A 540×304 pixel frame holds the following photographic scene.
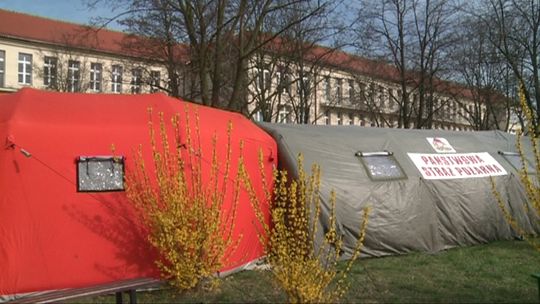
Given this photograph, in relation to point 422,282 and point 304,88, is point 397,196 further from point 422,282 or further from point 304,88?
point 304,88

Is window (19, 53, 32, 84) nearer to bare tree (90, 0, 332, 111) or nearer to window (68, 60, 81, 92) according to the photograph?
window (68, 60, 81, 92)

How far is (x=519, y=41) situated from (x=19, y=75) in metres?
38.7

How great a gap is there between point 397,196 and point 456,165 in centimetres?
223

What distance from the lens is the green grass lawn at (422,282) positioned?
6973mm

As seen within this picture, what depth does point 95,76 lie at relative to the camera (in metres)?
36.0

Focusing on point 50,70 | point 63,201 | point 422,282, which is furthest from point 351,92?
point 63,201

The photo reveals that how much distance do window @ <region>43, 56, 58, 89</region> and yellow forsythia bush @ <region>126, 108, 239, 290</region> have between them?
989 inches

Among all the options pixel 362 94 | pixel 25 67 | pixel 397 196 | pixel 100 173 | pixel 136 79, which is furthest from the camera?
pixel 25 67

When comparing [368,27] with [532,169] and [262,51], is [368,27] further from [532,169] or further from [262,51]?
[532,169]

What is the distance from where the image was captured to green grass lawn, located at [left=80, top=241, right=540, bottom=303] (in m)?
6.97

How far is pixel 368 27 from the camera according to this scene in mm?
24234

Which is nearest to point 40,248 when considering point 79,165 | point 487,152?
point 79,165

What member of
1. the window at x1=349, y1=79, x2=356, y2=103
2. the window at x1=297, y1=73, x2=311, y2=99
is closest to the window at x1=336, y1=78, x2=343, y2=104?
the window at x1=349, y1=79, x2=356, y2=103

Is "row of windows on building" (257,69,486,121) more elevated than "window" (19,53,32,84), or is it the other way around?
"window" (19,53,32,84)
